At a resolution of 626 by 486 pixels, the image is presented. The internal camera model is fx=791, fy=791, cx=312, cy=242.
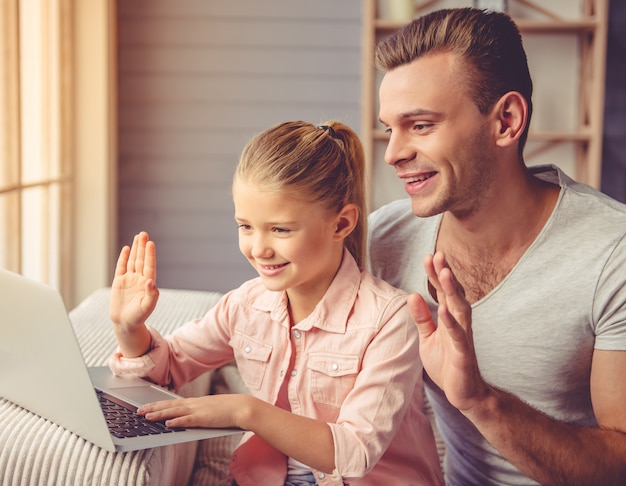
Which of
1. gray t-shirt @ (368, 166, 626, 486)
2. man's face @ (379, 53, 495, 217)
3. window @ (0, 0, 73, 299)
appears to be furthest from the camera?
window @ (0, 0, 73, 299)

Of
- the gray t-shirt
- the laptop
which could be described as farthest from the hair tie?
the laptop

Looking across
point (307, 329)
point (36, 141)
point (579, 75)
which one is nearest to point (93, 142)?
point (36, 141)

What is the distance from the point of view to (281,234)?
138 centimetres

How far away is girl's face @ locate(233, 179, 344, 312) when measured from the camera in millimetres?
1372

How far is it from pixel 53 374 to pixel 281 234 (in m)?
0.45

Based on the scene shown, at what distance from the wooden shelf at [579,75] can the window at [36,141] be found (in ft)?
4.65

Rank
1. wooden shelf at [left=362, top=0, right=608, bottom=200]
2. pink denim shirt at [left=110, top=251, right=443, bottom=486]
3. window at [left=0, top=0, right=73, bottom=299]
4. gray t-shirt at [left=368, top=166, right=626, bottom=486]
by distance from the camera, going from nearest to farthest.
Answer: pink denim shirt at [left=110, top=251, right=443, bottom=486]
gray t-shirt at [left=368, top=166, right=626, bottom=486]
window at [left=0, top=0, right=73, bottom=299]
wooden shelf at [left=362, top=0, right=608, bottom=200]

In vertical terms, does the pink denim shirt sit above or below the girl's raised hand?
below

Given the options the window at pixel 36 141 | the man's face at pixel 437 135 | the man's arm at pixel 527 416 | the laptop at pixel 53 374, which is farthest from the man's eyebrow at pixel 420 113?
the window at pixel 36 141

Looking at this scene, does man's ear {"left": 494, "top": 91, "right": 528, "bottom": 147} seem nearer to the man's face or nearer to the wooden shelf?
the man's face

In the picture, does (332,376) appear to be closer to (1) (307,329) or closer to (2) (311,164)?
(1) (307,329)

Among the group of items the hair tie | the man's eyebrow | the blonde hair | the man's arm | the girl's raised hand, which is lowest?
the man's arm

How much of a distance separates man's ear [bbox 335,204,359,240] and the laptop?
0.43 meters

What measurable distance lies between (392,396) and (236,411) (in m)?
0.27
